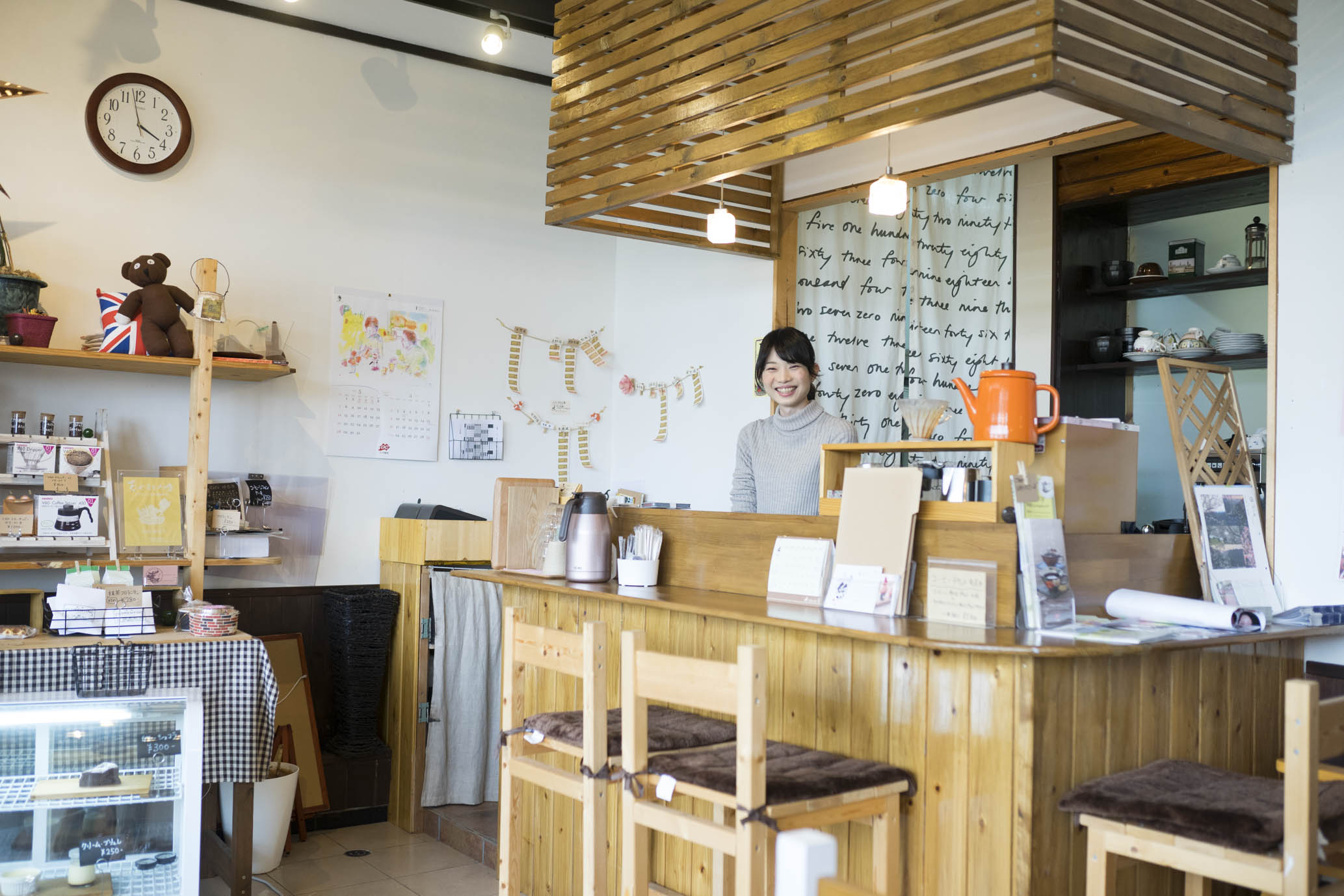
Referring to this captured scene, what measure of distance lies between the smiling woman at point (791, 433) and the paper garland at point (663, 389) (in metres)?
1.35

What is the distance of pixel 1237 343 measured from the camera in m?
4.18

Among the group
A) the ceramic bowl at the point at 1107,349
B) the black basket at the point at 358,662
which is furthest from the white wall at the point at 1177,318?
the black basket at the point at 358,662

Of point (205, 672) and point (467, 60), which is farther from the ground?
point (467, 60)

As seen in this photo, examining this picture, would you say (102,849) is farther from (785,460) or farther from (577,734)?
(785,460)

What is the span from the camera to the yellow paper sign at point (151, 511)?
3.81 metres

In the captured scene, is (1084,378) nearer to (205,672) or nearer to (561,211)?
(561,211)

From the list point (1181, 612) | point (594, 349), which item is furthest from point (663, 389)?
point (1181, 612)

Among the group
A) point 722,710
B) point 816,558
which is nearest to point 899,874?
point 722,710

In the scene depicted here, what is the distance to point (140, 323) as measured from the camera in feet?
12.6

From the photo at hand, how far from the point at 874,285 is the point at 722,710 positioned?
2.91m

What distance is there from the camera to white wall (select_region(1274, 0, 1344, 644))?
288 centimetres

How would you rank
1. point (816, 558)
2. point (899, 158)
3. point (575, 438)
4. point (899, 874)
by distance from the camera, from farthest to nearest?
point (575, 438) → point (899, 158) → point (816, 558) → point (899, 874)

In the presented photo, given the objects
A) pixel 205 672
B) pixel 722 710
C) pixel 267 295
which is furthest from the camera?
pixel 267 295

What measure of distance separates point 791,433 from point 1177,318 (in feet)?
7.00
